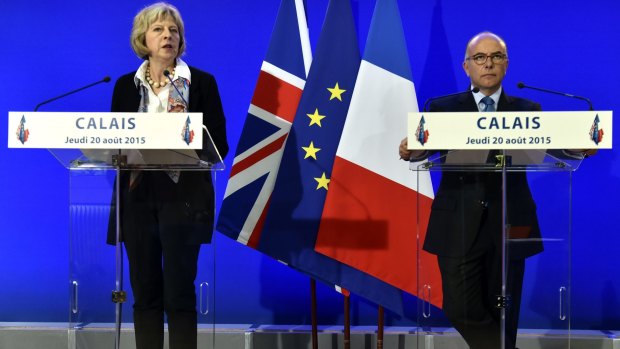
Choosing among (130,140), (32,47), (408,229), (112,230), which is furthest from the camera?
(32,47)

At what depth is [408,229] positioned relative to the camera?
3.58m

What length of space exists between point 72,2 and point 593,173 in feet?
9.58

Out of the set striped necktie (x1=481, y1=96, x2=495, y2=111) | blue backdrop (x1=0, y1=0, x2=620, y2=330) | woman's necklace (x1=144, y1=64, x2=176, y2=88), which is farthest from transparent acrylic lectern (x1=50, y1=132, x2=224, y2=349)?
blue backdrop (x1=0, y1=0, x2=620, y2=330)

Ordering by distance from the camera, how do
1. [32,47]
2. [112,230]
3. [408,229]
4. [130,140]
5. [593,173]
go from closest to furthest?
1. [130,140]
2. [112,230]
3. [408,229]
4. [593,173]
5. [32,47]

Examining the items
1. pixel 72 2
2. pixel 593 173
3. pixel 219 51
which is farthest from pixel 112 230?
pixel 593 173

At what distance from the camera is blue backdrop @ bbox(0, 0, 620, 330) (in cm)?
399

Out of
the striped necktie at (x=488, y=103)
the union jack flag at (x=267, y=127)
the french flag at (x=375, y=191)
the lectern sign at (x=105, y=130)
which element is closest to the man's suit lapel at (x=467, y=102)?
the striped necktie at (x=488, y=103)

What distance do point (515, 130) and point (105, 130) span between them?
1301 millimetres

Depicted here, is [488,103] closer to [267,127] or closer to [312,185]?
[312,185]

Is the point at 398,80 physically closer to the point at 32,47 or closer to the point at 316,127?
the point at 316,127

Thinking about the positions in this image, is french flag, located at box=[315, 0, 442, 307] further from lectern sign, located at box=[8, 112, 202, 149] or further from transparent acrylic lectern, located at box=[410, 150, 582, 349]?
lectern sign, located at box=[8, 112, 202, 149]

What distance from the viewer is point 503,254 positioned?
8.41 ft

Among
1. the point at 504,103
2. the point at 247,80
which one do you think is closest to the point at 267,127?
the point at 247,80

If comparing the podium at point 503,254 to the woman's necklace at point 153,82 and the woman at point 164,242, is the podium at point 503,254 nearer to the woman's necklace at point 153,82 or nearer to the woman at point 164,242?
the woman at point 164,242
